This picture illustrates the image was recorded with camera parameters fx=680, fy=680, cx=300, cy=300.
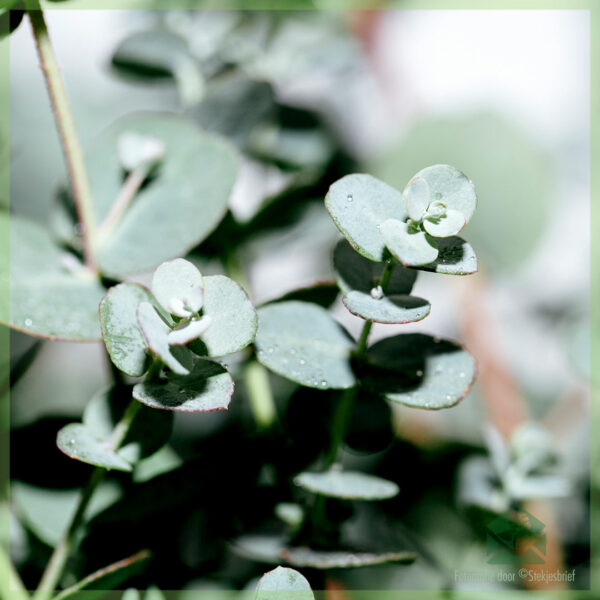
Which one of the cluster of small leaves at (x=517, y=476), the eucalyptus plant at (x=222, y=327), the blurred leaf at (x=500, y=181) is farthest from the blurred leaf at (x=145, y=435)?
the blurred leaf at (x=500, y=181)

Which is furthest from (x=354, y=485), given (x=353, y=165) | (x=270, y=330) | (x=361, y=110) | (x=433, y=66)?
(x=433, y=66)

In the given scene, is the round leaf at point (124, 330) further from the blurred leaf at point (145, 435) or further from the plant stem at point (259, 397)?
the plant stem at point (259, 397)

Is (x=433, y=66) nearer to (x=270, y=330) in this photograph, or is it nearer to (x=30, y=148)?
(x=30, y=148)

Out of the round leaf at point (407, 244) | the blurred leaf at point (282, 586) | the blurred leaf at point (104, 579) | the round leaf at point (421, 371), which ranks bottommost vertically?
the blurred leaf at point (104, 579)

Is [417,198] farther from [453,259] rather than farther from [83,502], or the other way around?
[83,502]

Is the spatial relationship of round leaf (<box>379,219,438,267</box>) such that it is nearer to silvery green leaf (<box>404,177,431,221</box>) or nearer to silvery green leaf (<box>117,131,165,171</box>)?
silvery green leaf (<box>404,177,431,221</box>)
